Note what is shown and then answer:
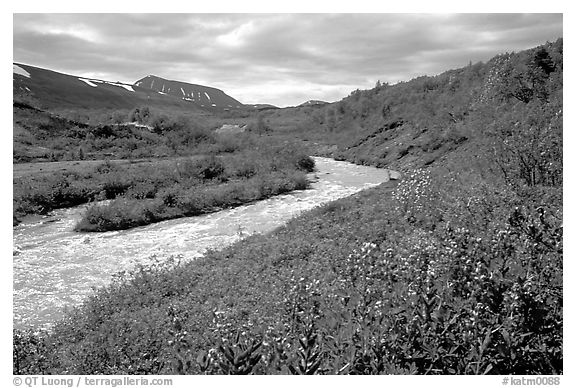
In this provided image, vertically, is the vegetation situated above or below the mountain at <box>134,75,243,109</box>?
below

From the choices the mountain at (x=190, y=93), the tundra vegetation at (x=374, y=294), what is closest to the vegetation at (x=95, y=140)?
the tundra vegetation at (x=374, y=294)

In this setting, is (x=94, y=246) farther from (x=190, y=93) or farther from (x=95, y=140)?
(x=190, y=93)

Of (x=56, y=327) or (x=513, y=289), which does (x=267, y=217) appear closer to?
(x=56, y=327)

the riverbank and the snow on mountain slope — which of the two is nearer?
the riverbank

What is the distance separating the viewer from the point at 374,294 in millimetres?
5098

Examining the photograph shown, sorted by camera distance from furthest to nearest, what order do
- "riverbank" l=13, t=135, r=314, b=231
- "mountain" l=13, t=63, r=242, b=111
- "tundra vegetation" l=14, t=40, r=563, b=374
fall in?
1. "mountain" l=13, t=63, r=242, b=111
2. "riverbank" l=13, t=135, r=314, b=231
3. "tundra vegetation" l=14, t=40, r=563, b=374

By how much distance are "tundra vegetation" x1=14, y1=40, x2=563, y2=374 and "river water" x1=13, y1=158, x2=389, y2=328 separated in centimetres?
96

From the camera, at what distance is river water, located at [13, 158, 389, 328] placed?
8.88 m

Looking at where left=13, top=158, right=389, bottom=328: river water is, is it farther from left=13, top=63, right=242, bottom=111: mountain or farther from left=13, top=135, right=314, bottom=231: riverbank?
left=13, top=63, right=242, bottom=111: mountain

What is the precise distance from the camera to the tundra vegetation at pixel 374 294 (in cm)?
381

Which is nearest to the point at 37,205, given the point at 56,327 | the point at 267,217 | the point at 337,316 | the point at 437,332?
the point at 267,217

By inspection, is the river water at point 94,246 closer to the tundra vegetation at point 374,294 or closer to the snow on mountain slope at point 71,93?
the tundra vegetation at point 374,294

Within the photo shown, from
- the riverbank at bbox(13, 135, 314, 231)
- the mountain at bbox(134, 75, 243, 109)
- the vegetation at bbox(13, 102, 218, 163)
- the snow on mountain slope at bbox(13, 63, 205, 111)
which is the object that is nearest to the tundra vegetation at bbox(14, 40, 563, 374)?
the riverbank at bbox(13, 135, 314, 231)

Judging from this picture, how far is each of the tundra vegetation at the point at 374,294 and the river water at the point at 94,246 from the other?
0.96 m
